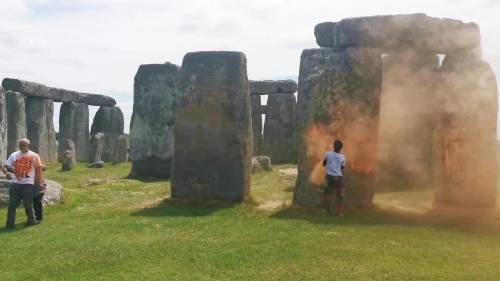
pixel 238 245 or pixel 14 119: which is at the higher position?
pixel 14 119

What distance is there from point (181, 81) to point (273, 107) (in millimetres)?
13496

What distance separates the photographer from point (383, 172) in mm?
15211

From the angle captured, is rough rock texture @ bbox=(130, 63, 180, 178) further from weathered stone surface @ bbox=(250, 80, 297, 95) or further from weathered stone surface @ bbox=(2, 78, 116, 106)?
weathered stone surface @ bbox=(250, 80, 297, 95)

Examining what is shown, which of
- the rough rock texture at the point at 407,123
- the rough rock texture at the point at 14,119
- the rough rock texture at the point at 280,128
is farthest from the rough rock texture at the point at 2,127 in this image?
the rough rock texture at the point at 280,128

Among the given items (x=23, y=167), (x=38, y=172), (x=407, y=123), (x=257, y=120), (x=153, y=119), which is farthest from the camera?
(x=257, y=120)

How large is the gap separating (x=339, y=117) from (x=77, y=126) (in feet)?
58.4

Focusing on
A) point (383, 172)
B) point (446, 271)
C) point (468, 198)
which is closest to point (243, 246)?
point (446, 271)

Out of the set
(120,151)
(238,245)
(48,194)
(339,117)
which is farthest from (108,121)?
(238,245)

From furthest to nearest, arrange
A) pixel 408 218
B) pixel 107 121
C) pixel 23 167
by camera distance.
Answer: pixel 107 121, pixel 408 218, pixel 23 167

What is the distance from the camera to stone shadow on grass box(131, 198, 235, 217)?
10.5 m

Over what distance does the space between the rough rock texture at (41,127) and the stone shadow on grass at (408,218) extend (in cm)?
1492

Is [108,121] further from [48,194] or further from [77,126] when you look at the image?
[48,194]

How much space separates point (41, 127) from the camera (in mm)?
23297

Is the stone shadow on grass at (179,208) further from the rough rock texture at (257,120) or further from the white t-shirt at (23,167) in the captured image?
the rough rock texture at (257,120)
